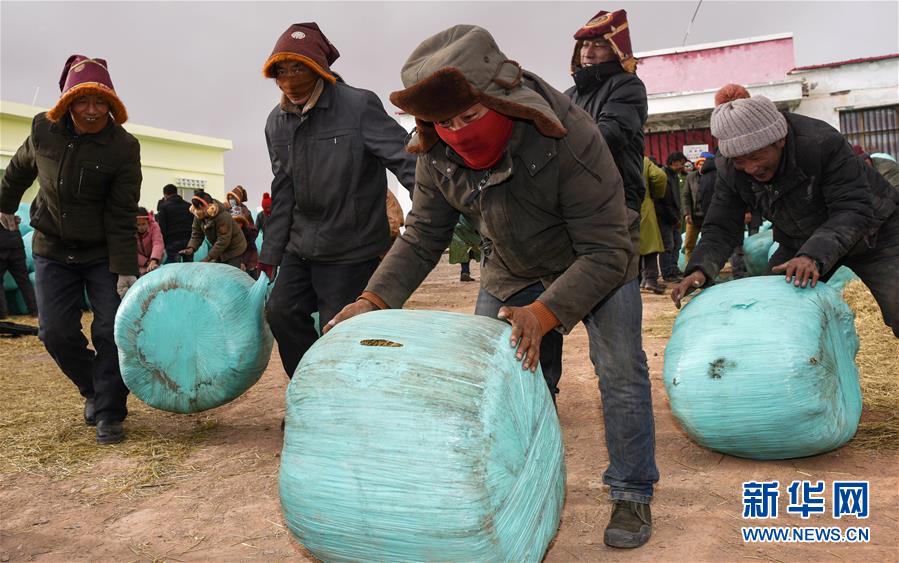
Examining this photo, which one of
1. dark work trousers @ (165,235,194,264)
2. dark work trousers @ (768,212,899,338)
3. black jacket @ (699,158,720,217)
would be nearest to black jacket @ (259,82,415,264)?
dark work trousers @ (768,212,899,338)

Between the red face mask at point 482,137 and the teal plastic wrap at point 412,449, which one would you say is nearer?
the teal plastic wrap at point 412,449

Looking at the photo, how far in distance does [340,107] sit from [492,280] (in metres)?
1.63

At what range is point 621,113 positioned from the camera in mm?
3678

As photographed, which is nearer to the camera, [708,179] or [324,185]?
[324,185]

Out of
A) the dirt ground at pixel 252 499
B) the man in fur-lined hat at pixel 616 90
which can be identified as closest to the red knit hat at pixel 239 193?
the dirt ground at pixel 252 499

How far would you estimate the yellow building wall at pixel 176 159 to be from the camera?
2942 cm

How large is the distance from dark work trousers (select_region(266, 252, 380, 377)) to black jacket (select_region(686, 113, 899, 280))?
68.9 inches

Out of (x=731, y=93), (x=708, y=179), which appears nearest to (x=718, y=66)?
(x=708, y=179)

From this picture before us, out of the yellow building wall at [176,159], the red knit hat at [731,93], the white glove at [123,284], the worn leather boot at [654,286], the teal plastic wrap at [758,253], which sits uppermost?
the yellow building wall at [176,159]

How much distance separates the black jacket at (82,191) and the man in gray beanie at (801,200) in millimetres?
3255

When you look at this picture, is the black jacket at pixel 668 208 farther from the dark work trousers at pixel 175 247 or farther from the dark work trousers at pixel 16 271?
the dark work trousers at pixel 16 271

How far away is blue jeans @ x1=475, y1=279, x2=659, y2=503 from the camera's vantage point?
2754 mm

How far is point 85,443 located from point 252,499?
1628 millimetres

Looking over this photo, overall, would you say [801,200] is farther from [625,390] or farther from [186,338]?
[186,338]
